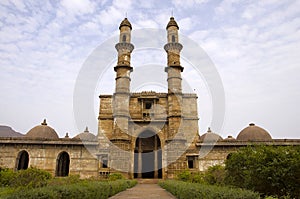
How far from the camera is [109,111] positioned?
25.6m

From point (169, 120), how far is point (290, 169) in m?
17.9

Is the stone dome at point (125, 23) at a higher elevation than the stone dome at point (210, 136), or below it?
higher

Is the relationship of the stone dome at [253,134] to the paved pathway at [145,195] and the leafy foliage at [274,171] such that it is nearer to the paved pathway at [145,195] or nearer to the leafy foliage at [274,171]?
the paved pathway at [145,195]

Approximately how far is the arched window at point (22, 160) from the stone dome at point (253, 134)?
2543cm

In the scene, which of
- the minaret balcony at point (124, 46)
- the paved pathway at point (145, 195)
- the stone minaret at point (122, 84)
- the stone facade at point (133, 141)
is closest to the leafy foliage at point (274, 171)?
the paved pathway at point (145, 195)

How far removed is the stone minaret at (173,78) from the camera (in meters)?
24.5

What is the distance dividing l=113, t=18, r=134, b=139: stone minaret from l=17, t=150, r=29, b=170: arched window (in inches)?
408

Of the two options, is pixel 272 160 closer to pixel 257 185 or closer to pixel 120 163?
pixel 257 185

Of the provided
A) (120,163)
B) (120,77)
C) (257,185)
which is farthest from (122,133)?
(257,185)


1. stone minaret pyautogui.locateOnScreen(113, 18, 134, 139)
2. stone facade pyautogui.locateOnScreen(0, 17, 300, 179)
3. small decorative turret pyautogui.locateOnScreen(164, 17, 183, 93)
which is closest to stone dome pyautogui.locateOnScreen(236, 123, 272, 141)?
stone facade pyautogui.locateOnScreen(0, 17, 300, 179)

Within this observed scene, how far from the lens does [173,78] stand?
85.4 feet

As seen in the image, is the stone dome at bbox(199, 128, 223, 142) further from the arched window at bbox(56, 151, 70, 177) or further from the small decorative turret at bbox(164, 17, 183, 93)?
the arched window at bbox(56, 151, 70, 177)

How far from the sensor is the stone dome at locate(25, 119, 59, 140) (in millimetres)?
27266

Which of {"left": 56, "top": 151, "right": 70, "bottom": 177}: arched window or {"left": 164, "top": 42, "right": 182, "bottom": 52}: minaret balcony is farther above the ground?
{"left": 164, "top": 42, "right": 182, "bottom": 52}: minaret balcony
